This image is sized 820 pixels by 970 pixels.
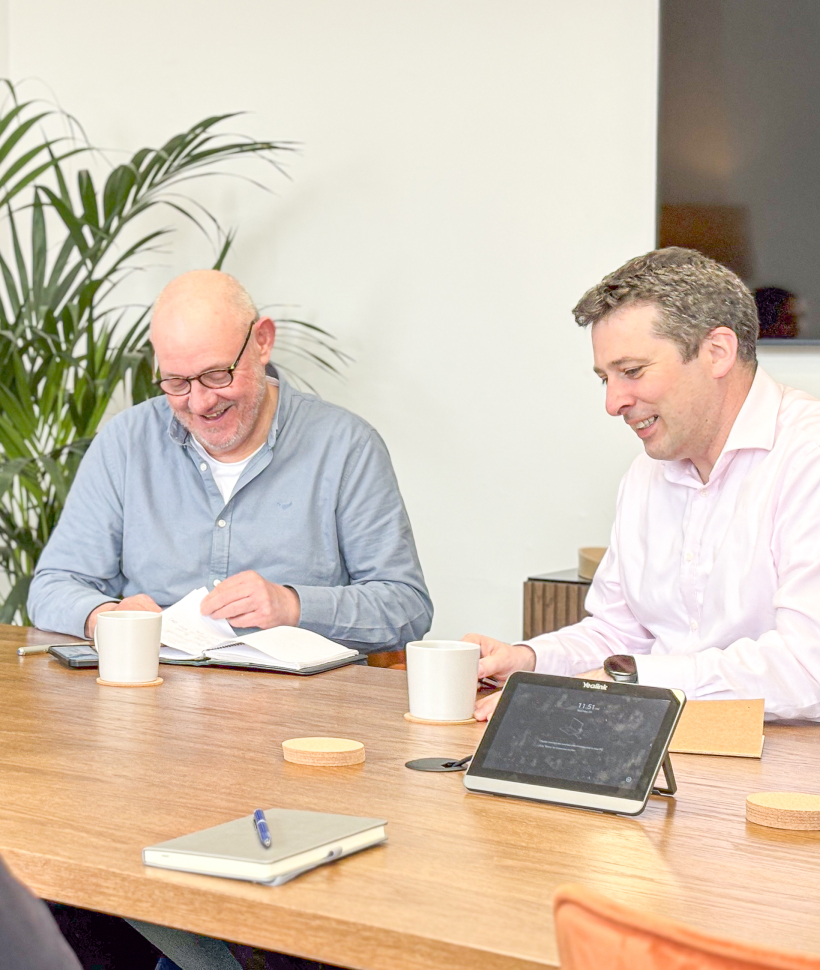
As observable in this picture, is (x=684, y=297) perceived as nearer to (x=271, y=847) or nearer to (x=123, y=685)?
(x=123, y=685)

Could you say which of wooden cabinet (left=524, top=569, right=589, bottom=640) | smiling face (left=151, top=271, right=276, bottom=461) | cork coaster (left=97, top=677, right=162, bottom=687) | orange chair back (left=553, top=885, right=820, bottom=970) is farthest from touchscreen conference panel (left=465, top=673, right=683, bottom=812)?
wooden cabinet (left=524, top=569, right=589, bottom=640)

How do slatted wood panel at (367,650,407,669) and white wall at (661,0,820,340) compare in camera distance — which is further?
white wall at (661,0,820,340)

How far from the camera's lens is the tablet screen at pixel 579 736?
1.17 m

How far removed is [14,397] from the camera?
3229 mm

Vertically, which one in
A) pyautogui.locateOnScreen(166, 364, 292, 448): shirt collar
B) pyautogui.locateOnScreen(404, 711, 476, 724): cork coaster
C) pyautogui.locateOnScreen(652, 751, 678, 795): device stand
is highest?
pyautogui.locateOnScreen(166, 364, 292, 448): shirt collar

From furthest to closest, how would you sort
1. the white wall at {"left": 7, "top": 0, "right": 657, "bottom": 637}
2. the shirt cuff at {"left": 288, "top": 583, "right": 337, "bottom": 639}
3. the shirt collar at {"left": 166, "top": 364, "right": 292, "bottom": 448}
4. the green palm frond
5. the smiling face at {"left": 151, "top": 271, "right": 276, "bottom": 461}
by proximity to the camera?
the white wall at {"left": 7, "top": 0, "right": 657, "bottom": 637}
the green palm frond
the shirt collar at {"left": 166, "top": 364, "right": 292, "bottom": 448}
the smiling face at {"left": 151, "top": 271, "right": 276, "bottom": 461}
the shirt cuff at {"left": 288, "top": 583, "right": 337, "bottom": 639}

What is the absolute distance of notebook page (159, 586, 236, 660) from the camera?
6.24 feet

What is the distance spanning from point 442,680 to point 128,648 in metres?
0.47

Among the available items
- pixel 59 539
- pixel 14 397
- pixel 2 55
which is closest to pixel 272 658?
pixel 59 539

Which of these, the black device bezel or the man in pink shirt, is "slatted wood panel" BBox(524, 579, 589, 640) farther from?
the black device bezel

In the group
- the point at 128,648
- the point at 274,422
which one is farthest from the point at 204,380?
the point at 128,648

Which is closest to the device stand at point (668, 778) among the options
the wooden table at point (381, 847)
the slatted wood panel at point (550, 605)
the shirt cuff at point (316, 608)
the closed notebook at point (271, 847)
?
the wooden table at point (381, 847)

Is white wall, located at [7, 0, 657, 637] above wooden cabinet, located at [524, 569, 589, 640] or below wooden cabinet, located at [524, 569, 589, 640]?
above

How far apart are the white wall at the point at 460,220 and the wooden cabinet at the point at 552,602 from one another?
0.39 metres
